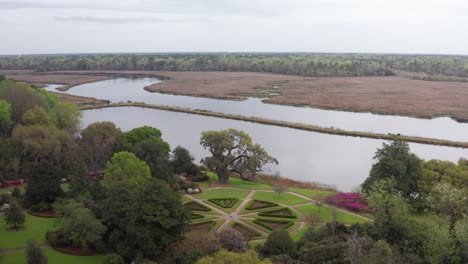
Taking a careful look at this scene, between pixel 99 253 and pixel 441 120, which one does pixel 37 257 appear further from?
pixel 441 120

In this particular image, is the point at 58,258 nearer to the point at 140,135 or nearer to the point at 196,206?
the point at 196,206

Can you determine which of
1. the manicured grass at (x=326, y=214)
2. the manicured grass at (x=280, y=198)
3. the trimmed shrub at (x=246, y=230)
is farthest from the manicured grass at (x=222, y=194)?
the trimmed shrub at (x=246, y=230)

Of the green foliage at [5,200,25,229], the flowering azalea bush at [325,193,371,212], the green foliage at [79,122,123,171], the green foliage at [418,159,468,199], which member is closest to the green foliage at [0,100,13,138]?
the green foliage at [79,122,123,171]

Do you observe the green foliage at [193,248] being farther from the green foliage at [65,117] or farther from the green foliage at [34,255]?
the green foliage at [65,117]

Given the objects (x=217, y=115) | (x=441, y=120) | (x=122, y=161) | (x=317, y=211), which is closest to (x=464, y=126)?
(x=441, y=120)

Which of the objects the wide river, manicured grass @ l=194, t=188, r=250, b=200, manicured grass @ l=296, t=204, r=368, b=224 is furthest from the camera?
the wide river

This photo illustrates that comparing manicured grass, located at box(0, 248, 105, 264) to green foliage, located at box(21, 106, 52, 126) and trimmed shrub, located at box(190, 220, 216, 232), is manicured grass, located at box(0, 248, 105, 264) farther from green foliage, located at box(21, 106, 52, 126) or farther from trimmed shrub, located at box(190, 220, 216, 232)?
green foliage, located at box(21, 106, 52, 126)

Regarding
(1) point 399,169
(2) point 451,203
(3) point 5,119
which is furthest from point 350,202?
(3) point 5,119

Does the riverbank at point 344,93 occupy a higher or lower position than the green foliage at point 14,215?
higher
